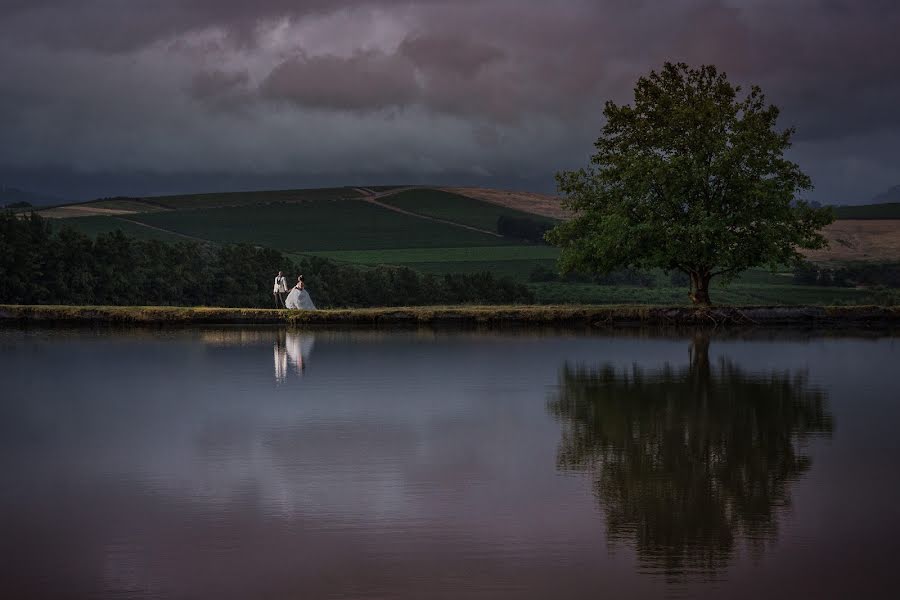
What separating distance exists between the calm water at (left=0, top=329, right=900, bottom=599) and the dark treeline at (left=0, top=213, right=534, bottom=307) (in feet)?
111

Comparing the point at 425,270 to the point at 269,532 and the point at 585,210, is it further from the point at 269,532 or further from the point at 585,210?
the point at 269,532

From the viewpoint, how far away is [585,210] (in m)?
39.4

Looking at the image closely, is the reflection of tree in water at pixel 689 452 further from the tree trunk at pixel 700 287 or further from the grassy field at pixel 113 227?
the grassy field at pixel 113 227

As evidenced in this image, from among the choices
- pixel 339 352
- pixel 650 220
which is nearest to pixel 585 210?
pixel 650 220

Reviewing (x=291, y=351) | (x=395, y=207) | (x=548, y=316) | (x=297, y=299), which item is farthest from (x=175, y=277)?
(x=395, y=207)

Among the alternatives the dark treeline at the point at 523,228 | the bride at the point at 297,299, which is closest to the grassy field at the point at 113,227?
the dark treeline at the point at 523,228

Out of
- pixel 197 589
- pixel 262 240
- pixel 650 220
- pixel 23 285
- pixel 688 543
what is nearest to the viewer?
pixel 197 589

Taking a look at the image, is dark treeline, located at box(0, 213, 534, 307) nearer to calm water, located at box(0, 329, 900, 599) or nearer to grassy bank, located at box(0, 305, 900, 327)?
grassy bank, located at box(0, 305, 900, 327)

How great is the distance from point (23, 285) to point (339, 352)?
30745 mm

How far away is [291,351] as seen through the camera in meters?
26.7

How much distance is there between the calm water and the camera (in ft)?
26.0

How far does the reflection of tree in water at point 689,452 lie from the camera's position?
29.2ft

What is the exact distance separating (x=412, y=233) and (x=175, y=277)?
60.8m

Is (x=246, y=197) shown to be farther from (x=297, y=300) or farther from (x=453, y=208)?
(x=297, y=300)
